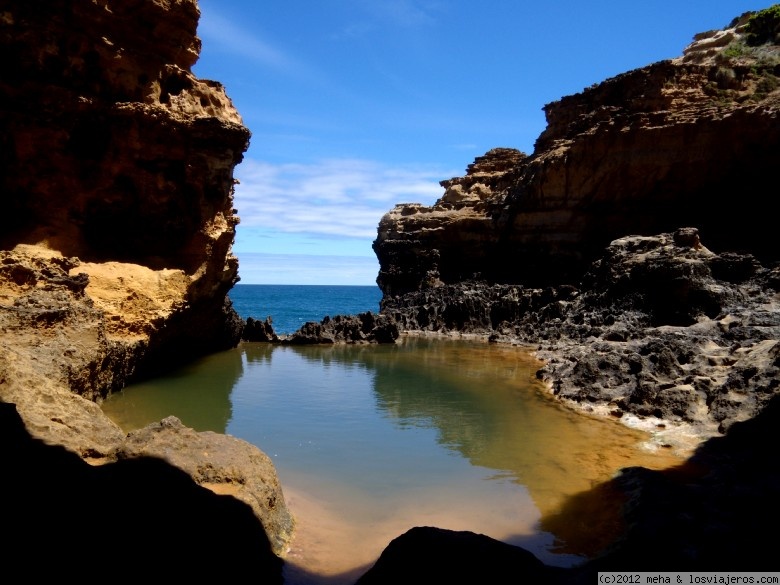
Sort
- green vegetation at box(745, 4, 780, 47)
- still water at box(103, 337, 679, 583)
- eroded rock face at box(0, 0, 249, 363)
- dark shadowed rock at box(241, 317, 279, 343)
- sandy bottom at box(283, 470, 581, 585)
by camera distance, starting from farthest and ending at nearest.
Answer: green vegetation at box(745, 4, 780, 47), dark shadowed rock at box(241, 317, 279, 343), eroded rock face at box(0, 0, 249, 363), still water at box(103, 337, 679, 583), sandy bottom at box(283, 470, 581, 585)

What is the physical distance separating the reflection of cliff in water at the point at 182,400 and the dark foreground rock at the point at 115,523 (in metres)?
6.91

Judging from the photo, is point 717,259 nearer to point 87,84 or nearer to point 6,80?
point 87,84

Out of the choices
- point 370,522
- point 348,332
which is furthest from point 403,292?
point 370,522

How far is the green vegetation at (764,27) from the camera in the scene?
37.1 metres

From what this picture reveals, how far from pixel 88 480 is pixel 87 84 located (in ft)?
50.0

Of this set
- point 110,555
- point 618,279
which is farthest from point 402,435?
point 618,279

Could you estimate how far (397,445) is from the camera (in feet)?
37.2

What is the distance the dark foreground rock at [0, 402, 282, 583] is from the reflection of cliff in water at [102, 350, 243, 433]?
6.91m

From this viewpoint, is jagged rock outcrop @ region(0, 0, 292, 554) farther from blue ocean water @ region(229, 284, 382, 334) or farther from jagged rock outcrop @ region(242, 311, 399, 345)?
blue ocean water @ region(229, 284, 382, 334)

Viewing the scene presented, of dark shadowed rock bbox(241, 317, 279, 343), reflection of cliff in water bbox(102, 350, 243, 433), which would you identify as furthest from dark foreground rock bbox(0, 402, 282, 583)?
dark shadowed rock bbox(241, 317, 279, 343)

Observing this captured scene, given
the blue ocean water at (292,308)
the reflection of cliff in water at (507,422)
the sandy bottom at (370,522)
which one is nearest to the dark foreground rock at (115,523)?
the sandy bottom at (370,522)

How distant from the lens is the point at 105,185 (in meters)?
16.7

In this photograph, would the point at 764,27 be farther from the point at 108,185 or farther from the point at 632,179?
the point at 108,185

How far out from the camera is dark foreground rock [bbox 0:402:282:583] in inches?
143
